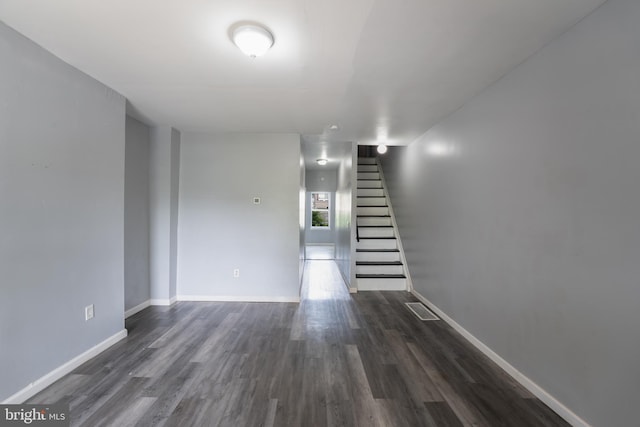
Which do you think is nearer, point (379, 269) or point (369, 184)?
point (379, 269)

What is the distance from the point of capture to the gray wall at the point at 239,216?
3824 mm

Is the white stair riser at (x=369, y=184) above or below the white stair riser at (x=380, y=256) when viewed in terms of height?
above

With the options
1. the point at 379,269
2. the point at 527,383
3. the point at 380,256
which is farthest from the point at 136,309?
the point at 527,383

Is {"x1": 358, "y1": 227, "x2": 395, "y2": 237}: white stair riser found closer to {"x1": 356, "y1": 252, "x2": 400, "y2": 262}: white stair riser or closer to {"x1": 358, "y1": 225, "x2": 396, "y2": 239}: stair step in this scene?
{"x1": 358, "y1": 225, "x2": 396, "y2": 239}: stair step

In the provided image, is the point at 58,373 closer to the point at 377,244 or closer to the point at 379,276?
the point at 379,276

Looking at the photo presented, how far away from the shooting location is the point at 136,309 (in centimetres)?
334

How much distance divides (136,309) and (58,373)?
1390 mm

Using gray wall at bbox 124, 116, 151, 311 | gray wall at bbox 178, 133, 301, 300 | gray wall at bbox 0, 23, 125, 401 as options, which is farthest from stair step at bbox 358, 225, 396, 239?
gray wall at bbox 0, 23, 125, 401

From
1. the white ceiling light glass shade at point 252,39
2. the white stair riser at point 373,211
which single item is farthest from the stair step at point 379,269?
the white ceiling light glass shade at point 252,39

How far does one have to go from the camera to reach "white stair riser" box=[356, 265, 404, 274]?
466 centimetres

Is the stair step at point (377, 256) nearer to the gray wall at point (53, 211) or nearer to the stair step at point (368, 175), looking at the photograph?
the stair step at point (368, 175)

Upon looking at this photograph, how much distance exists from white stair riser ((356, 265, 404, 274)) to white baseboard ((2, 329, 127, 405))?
3449mm

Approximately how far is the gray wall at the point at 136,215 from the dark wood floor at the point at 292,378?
424 mm

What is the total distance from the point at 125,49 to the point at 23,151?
39.0 inches
